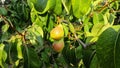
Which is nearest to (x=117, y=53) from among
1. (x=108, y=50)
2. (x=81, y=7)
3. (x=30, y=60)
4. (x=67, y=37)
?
(x=108, y=50)

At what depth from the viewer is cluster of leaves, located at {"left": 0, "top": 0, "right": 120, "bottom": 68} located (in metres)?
0.77

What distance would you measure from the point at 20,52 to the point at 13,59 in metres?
0.07

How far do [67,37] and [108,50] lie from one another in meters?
1.23

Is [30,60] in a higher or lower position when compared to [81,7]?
lower

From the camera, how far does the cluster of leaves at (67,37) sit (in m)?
0.77

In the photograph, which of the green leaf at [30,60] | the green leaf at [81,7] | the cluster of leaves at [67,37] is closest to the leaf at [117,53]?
the cluster of leaves at [67,37]

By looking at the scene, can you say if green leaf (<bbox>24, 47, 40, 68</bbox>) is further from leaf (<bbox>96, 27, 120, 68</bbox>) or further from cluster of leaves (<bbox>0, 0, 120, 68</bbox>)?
leaf (<bbox>96, 27, 120, 68</bbox>)

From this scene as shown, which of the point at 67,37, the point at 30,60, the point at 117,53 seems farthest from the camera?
the point at 67,37

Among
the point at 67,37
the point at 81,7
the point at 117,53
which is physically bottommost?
the point at 67,37

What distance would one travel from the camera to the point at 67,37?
199cm

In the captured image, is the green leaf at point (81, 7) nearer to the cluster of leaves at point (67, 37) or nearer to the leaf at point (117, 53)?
the cluster of leaves at point (67, 37)

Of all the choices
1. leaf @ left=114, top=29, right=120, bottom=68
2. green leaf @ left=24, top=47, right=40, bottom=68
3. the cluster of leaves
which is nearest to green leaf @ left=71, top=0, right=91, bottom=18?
the cluster of leaves

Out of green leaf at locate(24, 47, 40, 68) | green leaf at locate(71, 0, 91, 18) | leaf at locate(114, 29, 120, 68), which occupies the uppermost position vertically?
green leaf at locate(71, 0, 91, 18)

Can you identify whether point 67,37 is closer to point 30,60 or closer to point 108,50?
point 30,60
